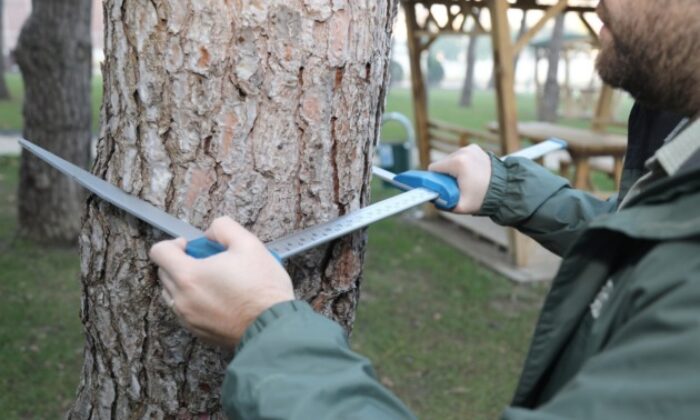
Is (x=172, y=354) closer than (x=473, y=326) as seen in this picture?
Yes

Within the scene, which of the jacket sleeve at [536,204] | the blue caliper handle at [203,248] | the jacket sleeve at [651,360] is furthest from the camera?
the jacket sleeve at [536,204]

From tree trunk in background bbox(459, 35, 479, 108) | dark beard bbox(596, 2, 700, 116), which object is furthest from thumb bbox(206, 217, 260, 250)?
tree trunk in background bbox(459, 35, 479, 108)

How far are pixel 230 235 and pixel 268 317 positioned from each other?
0.55 ft

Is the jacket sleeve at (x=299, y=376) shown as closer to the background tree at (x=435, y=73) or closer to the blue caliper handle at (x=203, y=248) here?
the blue caliper handle at (x=203, y=248)

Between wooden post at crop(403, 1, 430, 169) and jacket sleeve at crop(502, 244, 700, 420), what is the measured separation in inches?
254

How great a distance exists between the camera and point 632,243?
110 cm

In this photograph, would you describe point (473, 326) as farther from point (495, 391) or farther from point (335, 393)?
point (335, 393)

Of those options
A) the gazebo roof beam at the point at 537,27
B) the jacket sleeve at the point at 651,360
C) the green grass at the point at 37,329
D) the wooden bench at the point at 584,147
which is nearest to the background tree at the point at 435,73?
the wooden bench at the point at 584,147

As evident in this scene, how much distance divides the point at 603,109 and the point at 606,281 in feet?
25.4

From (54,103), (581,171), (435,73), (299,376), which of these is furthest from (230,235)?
(435,73)

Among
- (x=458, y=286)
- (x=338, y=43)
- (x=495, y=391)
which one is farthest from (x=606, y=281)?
(x=458, y=286)

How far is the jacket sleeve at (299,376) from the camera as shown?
42.3 inches

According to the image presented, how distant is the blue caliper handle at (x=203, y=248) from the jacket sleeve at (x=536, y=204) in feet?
2.49

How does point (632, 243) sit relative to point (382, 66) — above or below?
below
